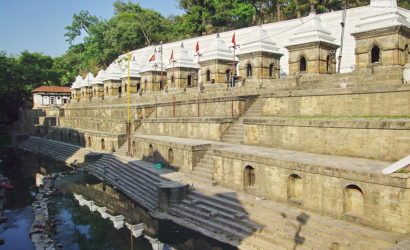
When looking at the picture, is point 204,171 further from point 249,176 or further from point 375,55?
point 375,55

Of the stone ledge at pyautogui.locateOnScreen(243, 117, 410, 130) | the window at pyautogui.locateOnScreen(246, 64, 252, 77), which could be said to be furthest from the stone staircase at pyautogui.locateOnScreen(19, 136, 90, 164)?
the stone ledge at pyautogui.locateOnScreen(243, 117, 410, 130)

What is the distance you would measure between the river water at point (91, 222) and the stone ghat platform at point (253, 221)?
393 millimetres

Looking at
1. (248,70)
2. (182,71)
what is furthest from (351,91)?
(182,71)

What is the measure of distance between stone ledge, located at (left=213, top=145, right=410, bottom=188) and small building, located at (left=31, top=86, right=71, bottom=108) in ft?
125

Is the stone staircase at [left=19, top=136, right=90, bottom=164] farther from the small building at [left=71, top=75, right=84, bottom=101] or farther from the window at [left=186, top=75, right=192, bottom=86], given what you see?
→ the small building at [left=71, top=75, right=84, bottom=101]

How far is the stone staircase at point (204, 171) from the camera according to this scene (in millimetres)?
12867

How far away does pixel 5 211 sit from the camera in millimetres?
14266

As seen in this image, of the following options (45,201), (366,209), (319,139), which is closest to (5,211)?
(45,201)

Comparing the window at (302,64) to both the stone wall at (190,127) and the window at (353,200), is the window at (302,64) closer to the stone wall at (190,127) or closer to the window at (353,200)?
the stone wall at (190,127)

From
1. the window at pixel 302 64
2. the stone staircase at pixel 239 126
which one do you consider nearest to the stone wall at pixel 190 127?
the stone staircase at pixel 239 126

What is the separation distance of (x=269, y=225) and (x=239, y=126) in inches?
260

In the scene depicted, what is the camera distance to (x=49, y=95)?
149 ft

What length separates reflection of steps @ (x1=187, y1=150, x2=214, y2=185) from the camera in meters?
12.9

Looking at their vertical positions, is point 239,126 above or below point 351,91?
below
